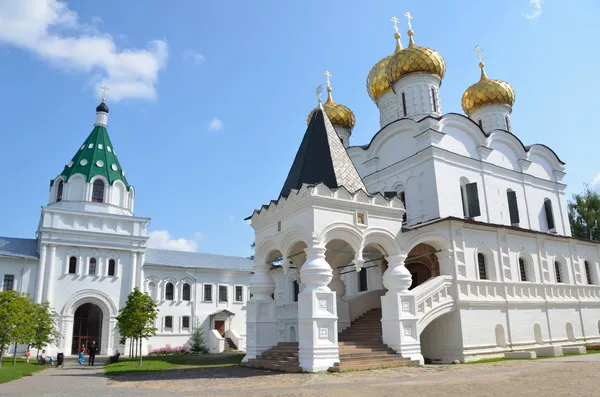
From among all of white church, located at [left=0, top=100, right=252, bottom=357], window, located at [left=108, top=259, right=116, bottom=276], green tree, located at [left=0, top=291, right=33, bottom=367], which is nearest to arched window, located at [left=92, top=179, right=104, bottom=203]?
white church, located at [left=0, top=100, right=252, bottom=357]

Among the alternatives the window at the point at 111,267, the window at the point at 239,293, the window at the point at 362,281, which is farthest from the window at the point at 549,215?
the window at the point at 111,267

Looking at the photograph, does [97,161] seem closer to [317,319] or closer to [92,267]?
[92,267]

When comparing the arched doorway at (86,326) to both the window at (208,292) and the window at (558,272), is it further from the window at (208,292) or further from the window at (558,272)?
the window at (558,272)

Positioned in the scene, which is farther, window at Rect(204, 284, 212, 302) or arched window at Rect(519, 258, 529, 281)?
window at Rect(204, 284, 212, 302)

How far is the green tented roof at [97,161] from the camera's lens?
2880cm

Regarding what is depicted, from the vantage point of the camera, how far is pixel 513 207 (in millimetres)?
18781

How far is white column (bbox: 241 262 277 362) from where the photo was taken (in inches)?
519

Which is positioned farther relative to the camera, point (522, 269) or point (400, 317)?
point (522, 269)

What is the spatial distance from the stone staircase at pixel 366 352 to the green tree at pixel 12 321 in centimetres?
1196

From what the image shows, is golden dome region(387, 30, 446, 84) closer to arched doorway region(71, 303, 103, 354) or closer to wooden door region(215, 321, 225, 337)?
wooden door region(215, 321, 225, 337)

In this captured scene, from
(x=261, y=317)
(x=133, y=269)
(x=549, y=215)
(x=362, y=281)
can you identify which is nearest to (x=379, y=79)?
(x=549, y=215)

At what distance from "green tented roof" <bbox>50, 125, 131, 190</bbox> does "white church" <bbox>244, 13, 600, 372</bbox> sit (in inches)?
656

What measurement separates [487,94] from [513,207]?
6057 millimetres

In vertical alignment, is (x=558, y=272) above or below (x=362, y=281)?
above
